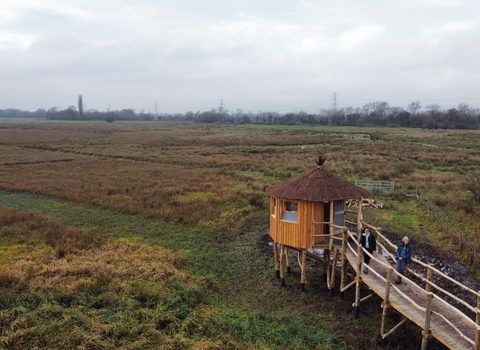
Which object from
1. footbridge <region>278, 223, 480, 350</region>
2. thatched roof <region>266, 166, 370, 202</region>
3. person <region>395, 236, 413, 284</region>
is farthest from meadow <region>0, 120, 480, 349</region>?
thatched roof <region>266, 166, 370, 202</region>

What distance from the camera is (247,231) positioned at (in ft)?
76.8

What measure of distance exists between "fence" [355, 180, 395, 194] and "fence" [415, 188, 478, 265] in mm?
2725

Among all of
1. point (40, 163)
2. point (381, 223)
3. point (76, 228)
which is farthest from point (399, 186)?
point (40, 163)

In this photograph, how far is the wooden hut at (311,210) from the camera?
50.5ft

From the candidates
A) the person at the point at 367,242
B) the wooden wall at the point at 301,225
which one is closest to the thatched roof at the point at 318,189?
the wooden wall at the point at 301,225

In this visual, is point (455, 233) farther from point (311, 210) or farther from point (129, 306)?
point (129, 306)

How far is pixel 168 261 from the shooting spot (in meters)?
17.5

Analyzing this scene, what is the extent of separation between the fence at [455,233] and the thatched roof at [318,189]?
6.65 m

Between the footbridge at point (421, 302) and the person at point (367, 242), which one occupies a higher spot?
the person at point (367, 242)

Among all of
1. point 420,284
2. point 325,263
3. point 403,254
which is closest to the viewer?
point 403,254

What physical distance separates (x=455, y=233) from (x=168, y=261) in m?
14.9

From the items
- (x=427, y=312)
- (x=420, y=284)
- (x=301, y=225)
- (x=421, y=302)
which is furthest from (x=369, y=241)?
(x=427, y=312)

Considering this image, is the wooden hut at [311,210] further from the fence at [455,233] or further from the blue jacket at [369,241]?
the fence at [455,233]

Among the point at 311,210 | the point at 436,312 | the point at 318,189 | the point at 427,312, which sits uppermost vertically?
the point at 318,189
